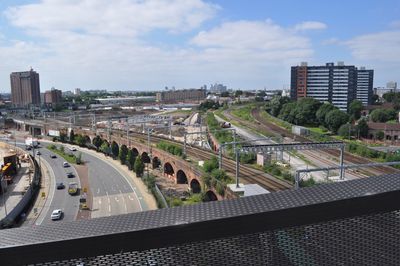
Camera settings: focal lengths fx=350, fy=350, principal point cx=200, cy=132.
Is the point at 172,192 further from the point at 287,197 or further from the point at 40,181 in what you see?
the point at 287,197

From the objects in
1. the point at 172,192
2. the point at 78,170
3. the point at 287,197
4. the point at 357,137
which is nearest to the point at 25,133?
the point at 78,170

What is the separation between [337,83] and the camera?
6394 cm

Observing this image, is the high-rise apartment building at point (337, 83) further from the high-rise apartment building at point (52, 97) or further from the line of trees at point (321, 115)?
the high-rise apartment building at point (52, 97)

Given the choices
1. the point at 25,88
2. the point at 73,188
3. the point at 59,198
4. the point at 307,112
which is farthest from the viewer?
the point at 25,88

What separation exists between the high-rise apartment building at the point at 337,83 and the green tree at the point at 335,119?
2745 centimetres

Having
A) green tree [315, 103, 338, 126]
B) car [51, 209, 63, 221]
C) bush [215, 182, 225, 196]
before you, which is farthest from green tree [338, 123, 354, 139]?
car [51, 209, 63, 221]

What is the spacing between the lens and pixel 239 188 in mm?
14883

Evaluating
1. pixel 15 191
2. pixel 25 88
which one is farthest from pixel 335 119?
pixel 25 88

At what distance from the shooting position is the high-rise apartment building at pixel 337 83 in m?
63.2

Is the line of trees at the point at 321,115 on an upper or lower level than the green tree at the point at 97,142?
upper

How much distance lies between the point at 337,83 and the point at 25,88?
77885 millimetres

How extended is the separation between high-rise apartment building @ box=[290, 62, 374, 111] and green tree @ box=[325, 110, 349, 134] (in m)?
27.4

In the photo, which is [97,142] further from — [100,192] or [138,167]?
[100,192]

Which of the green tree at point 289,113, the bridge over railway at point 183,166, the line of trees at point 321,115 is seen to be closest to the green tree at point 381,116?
the line of trees at point 321,115
